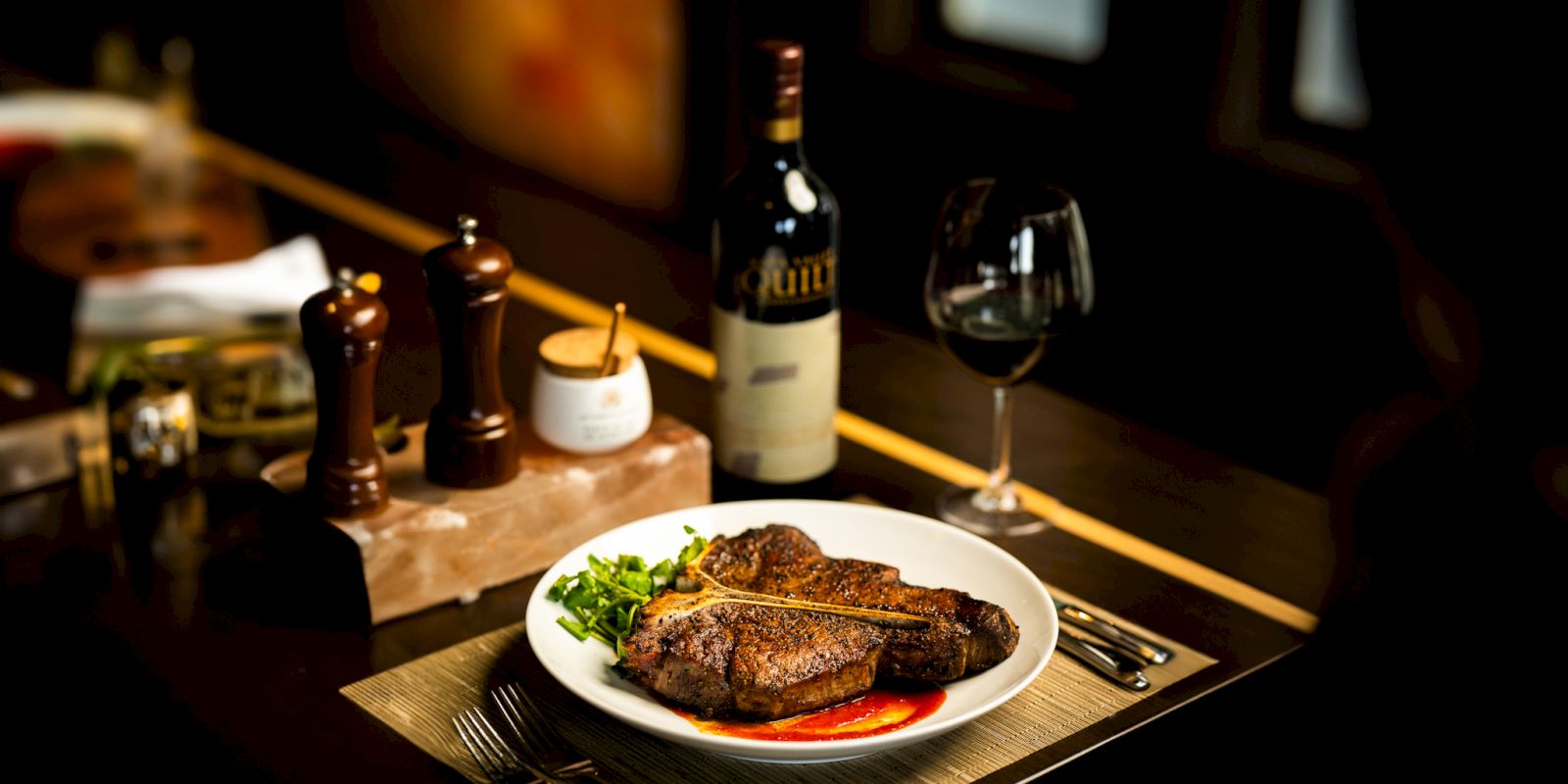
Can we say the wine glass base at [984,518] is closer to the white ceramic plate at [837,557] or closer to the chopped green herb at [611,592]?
the white ceramic plate at [837,557]

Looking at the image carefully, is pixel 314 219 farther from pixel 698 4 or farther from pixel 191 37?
pixel 191 37

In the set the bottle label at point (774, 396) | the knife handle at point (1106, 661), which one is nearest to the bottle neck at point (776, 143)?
the bottle label at point (774, 396)

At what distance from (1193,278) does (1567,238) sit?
94 cm

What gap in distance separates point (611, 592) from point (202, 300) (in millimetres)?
917

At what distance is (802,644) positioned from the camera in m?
1.02

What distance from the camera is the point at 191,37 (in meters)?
4.56

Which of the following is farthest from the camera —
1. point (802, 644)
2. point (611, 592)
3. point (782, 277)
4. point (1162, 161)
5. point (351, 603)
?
point (1162, 161)

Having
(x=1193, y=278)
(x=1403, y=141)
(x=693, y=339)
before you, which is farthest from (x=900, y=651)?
(x=1193, y=278)

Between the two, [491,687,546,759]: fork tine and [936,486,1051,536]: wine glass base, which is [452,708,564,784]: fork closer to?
[491,687,546,759]: fork tine

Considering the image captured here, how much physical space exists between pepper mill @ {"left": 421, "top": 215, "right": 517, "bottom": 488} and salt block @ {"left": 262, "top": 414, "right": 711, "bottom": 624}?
0.02 meters

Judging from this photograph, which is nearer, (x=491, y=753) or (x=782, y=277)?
(x=491, y=753)

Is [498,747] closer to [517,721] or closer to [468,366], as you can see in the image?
[517,721]

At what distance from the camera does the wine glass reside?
4.24 feet

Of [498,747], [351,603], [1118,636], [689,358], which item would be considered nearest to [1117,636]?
[1118,636]
